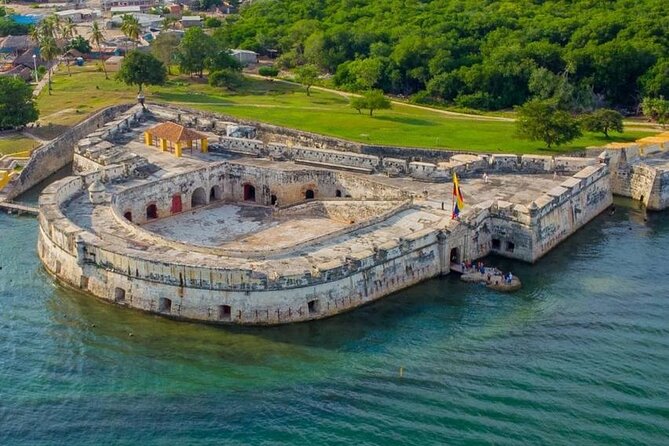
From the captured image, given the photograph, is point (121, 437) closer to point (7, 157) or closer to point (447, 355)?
point (447, 355)

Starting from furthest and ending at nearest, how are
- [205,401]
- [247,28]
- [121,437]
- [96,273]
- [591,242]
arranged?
[247,28], [591,242], [96,273], [205,401], [121,437]

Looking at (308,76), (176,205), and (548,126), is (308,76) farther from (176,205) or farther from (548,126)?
(176,205)

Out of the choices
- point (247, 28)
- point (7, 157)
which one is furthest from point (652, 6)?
point (7, 157)

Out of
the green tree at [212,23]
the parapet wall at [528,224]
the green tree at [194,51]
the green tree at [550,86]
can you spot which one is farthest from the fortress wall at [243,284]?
→ the green tree at [212,23]

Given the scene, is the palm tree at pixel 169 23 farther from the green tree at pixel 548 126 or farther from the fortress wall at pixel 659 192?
the fortress wall at pixel 659 192

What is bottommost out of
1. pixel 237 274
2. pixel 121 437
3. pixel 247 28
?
pixel 121 437

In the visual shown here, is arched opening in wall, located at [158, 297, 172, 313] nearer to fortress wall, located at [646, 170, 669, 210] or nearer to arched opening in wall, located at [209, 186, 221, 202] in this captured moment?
arched opening in wall, located at [209, 186, 221, 202]
